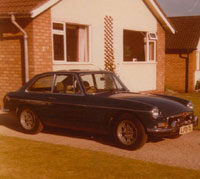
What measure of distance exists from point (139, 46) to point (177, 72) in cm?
681

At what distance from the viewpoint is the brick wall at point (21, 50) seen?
11.5 m

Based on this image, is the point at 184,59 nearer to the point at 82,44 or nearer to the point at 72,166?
the point at 82,44

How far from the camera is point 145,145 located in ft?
23.8

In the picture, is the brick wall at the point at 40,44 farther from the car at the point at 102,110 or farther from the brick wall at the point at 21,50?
the car at the point at 102,110

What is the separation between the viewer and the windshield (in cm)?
764

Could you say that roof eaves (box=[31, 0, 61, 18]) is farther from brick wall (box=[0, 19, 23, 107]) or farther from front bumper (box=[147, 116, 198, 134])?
front bumper (box=[147, 116, 198, 134])

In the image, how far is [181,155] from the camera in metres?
6.50

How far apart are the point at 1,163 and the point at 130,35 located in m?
14.1

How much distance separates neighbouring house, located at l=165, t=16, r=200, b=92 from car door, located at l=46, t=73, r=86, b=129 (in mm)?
17005

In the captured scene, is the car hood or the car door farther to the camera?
the car door

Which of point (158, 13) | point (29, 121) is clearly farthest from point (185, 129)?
point (158, 13)

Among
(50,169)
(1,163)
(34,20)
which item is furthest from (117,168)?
(34,20)

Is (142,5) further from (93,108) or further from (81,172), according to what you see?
(81,172)

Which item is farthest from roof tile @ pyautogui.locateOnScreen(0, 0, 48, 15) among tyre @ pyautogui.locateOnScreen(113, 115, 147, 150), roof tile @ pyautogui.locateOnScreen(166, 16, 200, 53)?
roof tile @ pyautogui.locateOnScreen(166, 16, 200, 53)
